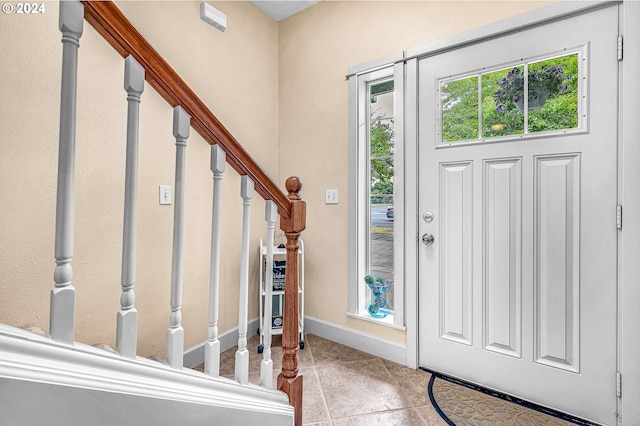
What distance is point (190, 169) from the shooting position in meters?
1.98

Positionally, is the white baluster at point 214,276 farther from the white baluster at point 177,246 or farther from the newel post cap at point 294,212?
the newel post cap at point 294,212

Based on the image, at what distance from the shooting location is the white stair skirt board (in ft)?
1.77

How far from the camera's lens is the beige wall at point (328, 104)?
2.10 meters

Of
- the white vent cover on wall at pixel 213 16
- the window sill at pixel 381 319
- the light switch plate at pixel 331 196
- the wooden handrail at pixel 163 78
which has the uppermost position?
the white vent cover on wall at pixel 213 16

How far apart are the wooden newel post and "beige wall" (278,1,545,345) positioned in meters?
0.95

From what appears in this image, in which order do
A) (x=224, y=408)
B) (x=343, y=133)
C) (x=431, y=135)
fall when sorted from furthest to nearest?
1. (x=343, y=133)
2. (x=431, y=135)
3. (x=224, y=408)

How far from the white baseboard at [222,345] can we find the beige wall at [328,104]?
46 centimetres

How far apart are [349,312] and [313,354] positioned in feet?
1.26

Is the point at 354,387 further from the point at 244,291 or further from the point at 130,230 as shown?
the point at 130,230

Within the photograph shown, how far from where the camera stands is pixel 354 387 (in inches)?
70.0

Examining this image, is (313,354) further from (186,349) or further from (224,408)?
(224,408)

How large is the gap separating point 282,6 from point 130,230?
8.03 feet

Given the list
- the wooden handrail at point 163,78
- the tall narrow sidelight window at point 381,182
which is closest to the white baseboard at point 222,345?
the tall narrow sidelight window at point 381,182

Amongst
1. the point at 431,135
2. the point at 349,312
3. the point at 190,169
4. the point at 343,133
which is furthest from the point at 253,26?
the point at 349,312
